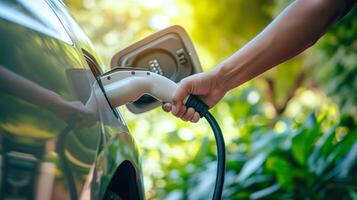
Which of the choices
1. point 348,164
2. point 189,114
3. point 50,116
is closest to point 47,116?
point 50,116

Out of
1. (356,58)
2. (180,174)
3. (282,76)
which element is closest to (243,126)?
(180,174)

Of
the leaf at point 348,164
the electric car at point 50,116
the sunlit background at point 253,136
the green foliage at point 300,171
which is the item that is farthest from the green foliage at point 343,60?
the electric car at point 50,116

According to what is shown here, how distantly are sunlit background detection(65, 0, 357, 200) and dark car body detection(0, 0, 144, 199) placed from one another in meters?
0.40

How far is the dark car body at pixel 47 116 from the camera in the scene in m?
0.79

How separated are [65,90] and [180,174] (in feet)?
9.60

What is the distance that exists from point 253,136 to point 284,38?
2859 mm

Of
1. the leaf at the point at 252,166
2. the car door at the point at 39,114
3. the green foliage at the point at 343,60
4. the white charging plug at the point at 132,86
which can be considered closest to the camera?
the car door at the point at 39,114

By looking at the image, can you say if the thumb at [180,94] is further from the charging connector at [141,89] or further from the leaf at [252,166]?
the leaf at [252,166]

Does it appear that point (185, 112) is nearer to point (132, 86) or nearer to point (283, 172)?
point (132, 86)

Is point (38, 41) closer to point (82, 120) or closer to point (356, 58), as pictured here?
point (82, 120)

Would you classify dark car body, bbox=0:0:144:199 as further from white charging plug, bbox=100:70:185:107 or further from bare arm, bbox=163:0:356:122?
bare arm, bbox=163:0:356:122

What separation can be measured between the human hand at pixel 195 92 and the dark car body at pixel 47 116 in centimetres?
19

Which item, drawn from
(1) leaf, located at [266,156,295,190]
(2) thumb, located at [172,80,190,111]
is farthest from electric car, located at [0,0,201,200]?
(1) leaf, located at [266,156,295,190]

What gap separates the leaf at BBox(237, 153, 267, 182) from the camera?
3.30m
